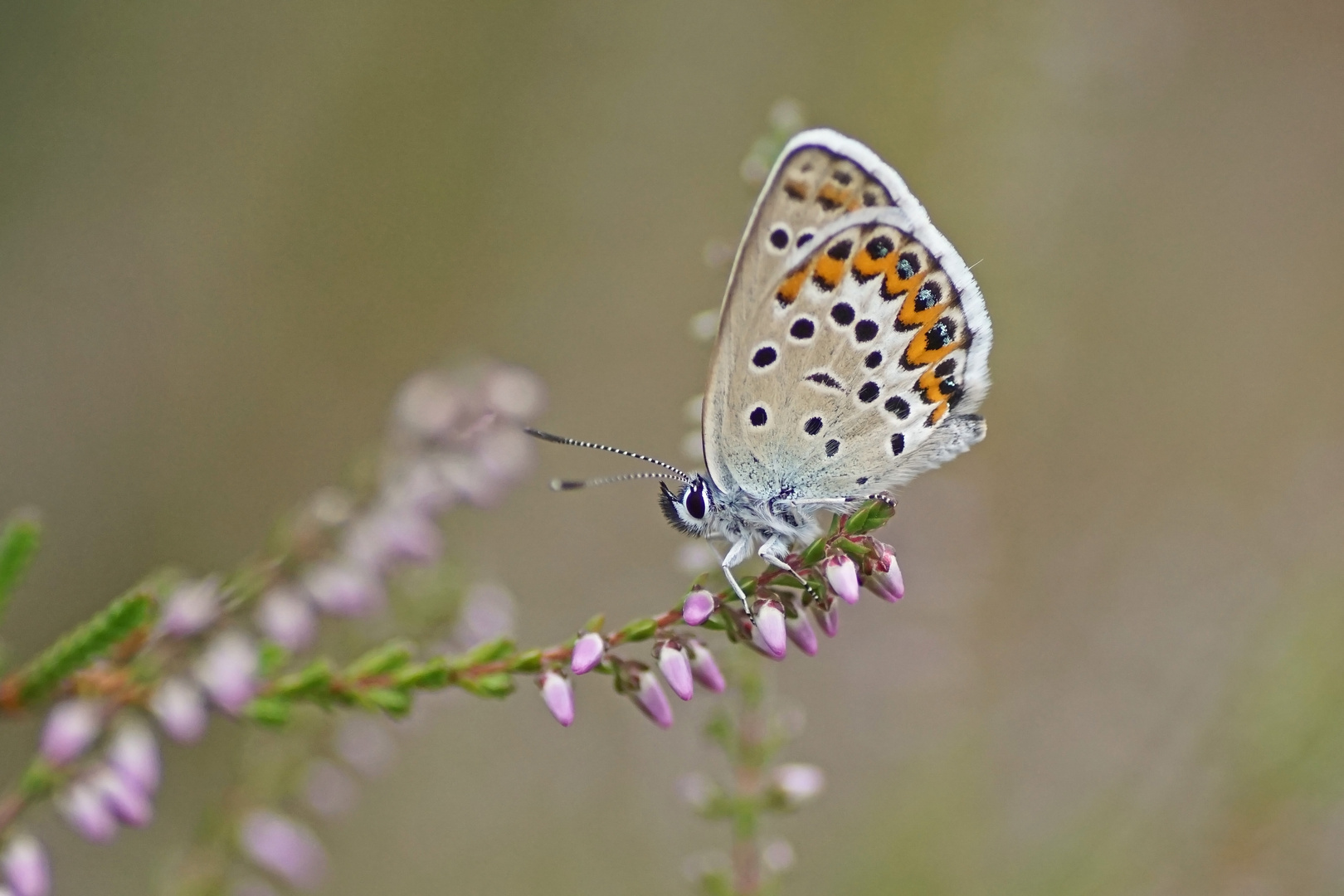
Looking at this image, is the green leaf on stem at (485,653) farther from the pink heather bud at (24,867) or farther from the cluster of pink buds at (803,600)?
the pink heather bud at (24,867)

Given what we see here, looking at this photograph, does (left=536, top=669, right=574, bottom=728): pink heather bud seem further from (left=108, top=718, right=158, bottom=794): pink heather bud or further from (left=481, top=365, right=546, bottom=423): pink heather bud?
(left=481, top=365, right=546, bottom=423): pink heather bud

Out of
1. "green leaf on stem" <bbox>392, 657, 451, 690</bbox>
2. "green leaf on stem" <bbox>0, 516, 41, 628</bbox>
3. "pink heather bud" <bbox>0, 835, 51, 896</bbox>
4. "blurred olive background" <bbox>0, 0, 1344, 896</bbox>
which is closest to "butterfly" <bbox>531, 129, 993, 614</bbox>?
"green leaf on stem" <bbox>392, 657, 451, 690</bbox>

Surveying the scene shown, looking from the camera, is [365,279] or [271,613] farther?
[365,279]

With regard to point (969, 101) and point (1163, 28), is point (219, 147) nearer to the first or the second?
point (969, 101)

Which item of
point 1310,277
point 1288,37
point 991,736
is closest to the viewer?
Answer: point 991,736

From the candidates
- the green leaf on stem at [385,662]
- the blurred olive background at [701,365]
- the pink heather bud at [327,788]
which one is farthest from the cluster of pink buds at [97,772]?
the blurred olive background at [701,365]

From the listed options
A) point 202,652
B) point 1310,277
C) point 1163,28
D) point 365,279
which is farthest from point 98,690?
point 1310,277

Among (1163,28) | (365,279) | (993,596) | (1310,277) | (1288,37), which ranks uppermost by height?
(1288,37)
